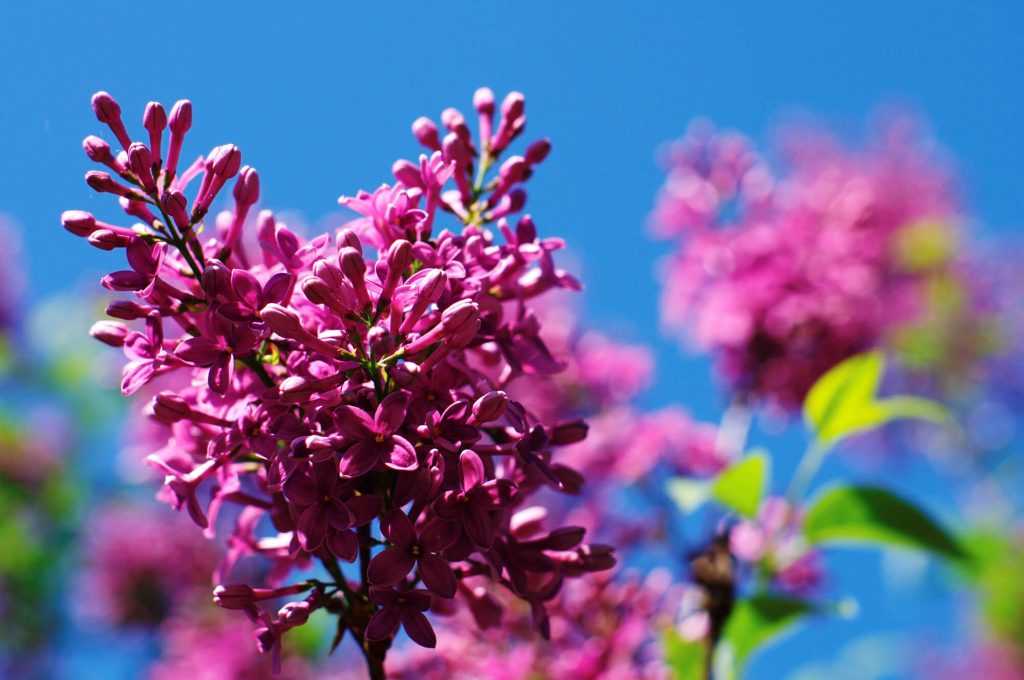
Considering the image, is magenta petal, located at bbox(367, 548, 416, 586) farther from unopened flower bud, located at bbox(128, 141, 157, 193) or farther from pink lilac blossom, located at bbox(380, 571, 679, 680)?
pink lilac blossom, located at bbox(380, 571, 679, 680)

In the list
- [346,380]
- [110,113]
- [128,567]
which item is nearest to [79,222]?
[110,113]

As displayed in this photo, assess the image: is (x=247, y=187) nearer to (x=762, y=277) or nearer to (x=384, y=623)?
(x=384, y=623)

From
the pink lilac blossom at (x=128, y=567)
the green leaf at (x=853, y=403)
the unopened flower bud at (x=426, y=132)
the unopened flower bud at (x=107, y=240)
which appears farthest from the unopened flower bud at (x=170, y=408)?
the pink lilac blossom at (x=128, y=567)

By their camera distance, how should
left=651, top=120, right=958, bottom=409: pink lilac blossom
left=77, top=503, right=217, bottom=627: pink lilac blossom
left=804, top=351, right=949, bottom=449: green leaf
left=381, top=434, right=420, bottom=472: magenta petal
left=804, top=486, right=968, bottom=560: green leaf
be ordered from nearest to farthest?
left=381, top=434, right=420, bottom=472: magenta petal < left=804, top=486, right=968, bottom=560: green leaf < left=804, top=351, right=949, bottom=449: green leaf < left=651, top=120, right=958, bottom=409: pink lilac blossom < left=77, top=503, right=217, bottom=627: pink lilac blossom

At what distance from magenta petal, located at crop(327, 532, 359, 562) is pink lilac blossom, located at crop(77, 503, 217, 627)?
14.8 ft

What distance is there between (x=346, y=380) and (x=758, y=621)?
1448mm

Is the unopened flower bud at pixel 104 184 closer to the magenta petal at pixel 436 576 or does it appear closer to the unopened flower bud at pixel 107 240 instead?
the unopened flower bud at pixel 107 240

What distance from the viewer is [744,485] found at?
237 centimetres

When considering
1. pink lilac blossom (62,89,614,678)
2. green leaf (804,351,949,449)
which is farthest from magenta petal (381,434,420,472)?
green leaf (804,351,949,449)

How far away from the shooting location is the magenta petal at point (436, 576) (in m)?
1.22

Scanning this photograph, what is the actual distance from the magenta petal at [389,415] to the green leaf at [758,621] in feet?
Answer: 4.73

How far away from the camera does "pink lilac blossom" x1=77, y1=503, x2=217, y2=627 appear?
18.3ft

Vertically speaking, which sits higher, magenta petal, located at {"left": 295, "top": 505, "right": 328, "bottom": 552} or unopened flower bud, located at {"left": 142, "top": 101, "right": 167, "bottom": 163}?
unopened flower bud, located at {"left": 142, "top": 101, "right": 167, "bottom": 163}

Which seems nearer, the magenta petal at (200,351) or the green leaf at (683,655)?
the magenta petal at (200,351)
